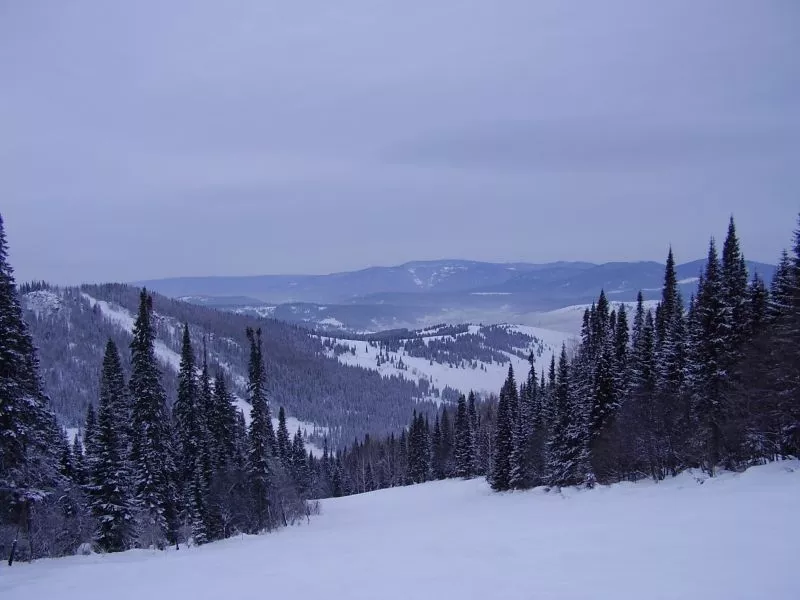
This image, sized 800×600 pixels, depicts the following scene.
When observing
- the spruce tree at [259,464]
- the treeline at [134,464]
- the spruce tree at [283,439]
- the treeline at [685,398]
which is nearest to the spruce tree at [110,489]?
the treeline at [134,464]

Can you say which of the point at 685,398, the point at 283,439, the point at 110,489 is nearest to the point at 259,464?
the point at 110,489

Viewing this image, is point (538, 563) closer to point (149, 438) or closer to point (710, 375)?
point (710, 375)

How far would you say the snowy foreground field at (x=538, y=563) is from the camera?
31.6 ft

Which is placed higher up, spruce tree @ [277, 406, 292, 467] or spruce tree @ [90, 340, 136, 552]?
spruce tree @ [90, 340, 136, 552]

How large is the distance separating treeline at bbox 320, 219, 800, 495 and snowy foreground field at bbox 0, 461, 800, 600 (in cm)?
656

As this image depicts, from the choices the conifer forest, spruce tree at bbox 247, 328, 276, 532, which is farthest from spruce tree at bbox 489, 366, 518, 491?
spruce tree at bbox 247, 328, 276, 532

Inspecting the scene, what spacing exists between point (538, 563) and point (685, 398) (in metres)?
27.4

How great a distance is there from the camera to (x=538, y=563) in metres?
12.2

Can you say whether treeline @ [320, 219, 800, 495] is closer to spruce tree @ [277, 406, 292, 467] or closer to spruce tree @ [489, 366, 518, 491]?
spruce tree @ [489, 366, 518, 491]

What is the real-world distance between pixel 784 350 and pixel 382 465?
318 ft

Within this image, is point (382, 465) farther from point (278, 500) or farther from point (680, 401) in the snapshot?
point (680, 401)

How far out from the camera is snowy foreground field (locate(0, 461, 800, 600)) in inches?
379

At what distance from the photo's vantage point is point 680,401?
3416 centimetres

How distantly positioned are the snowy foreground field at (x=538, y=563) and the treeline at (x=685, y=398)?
656cm
